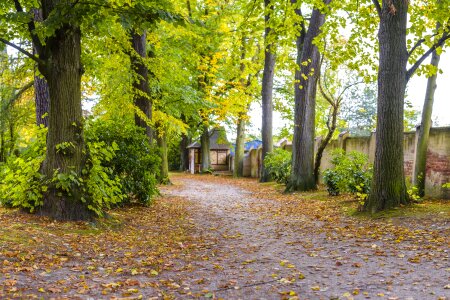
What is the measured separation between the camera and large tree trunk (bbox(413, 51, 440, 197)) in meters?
12.3

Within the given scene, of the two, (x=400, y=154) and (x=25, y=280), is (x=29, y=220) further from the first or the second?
(x=400, y=154)

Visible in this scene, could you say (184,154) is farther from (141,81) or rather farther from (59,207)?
(59,207)

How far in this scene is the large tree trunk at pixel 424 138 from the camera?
Answer: 12.3m

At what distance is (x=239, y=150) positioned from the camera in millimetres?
32031

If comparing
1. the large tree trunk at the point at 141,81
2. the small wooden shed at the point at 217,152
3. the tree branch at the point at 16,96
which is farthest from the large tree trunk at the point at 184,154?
the large tree trunk at the point at 141,81

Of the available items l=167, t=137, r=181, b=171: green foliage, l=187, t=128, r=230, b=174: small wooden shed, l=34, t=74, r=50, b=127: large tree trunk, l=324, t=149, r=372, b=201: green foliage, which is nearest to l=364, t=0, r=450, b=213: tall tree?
l=324, t=149, r=372, b=201: green foliage

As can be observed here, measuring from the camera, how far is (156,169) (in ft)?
39.9

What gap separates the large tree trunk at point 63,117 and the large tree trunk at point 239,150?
76.0 feet

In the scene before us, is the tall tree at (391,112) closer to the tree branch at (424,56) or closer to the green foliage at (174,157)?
the tree branch at (424,56)

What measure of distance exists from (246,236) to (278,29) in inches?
228

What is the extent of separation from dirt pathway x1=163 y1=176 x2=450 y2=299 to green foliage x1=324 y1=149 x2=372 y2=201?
9.96 feet

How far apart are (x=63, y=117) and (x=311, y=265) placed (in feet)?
16.3

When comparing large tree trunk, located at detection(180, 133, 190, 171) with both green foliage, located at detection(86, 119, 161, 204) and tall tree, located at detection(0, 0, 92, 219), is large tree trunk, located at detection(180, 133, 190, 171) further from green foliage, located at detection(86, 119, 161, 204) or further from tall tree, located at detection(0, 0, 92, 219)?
tall tree, located at detection(0, 0, 92, 219)

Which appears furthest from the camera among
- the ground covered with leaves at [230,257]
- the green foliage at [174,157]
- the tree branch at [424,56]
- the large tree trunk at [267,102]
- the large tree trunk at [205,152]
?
the green foliage at [174,157]
